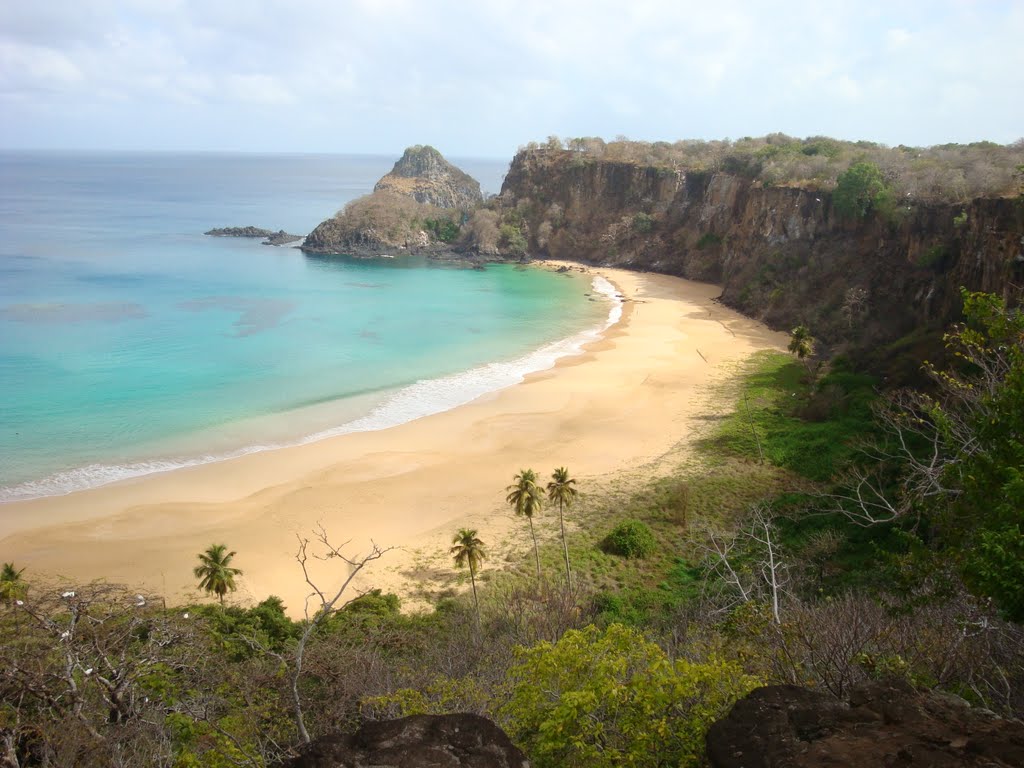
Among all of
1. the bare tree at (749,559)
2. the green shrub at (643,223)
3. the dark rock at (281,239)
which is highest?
the green shrub at (643,223)

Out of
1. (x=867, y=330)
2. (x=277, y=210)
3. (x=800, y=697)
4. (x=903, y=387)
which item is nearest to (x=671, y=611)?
(x=800, y=697)

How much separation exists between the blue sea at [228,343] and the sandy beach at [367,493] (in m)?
2.66

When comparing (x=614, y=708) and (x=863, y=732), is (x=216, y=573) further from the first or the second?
(x=863, y=732)

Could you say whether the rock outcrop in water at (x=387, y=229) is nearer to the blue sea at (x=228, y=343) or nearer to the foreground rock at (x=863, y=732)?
the blue sea at (x=228, y=343)

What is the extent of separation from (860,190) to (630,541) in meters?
45.3

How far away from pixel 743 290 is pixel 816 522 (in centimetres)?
4409

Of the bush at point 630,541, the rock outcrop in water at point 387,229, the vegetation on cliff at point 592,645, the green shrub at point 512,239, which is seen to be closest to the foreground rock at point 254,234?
the rock outcrop in water at point 387,229

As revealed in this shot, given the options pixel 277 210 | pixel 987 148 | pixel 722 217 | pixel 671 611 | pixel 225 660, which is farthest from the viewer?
pixel 277 210

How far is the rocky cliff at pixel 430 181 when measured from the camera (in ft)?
419

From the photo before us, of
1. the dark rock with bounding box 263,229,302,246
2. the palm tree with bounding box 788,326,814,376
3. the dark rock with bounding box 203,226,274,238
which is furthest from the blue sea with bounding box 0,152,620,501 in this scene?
the palm tree with bounding box 788,326,814,376

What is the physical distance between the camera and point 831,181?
2478 inches

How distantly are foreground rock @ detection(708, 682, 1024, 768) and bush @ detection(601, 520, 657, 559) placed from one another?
16.8 m

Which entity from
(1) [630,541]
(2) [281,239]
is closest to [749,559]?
(1) [630,541]

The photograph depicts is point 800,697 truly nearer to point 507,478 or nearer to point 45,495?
point 507,478
